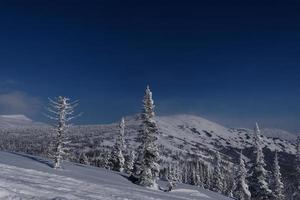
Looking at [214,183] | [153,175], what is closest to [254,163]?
[153,175]

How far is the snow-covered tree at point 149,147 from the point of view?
5800 cm

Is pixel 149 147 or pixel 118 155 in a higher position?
pixel 118 155

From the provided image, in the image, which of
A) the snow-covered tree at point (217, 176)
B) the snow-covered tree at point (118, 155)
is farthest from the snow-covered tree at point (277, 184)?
the snow-covered tree at point (118, 155)

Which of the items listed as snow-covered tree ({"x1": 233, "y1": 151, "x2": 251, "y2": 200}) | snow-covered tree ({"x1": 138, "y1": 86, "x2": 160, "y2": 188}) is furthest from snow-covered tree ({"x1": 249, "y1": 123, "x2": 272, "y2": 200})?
snow-covered tree ({"x1": 233, "y1": 151, "x2": 251, "y2": 200})

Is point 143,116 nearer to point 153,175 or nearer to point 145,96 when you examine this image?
point 145,96

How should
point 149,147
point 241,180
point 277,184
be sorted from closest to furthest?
point 149,147 < point 277,184 < point 241,180

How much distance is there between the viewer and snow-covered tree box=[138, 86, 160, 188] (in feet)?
190

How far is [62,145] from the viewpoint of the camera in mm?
58250

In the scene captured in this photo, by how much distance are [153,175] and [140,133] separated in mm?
6152

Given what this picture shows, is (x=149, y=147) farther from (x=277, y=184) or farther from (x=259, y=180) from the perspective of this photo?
(x=277, y=184)

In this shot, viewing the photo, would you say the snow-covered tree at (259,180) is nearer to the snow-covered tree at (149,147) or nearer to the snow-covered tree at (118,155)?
the snow-covered tree at (149,147)

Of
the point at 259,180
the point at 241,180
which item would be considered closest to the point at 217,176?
the point at 241,180

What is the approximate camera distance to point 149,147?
195 feet

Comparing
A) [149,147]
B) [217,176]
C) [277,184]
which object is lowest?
[277,184]
